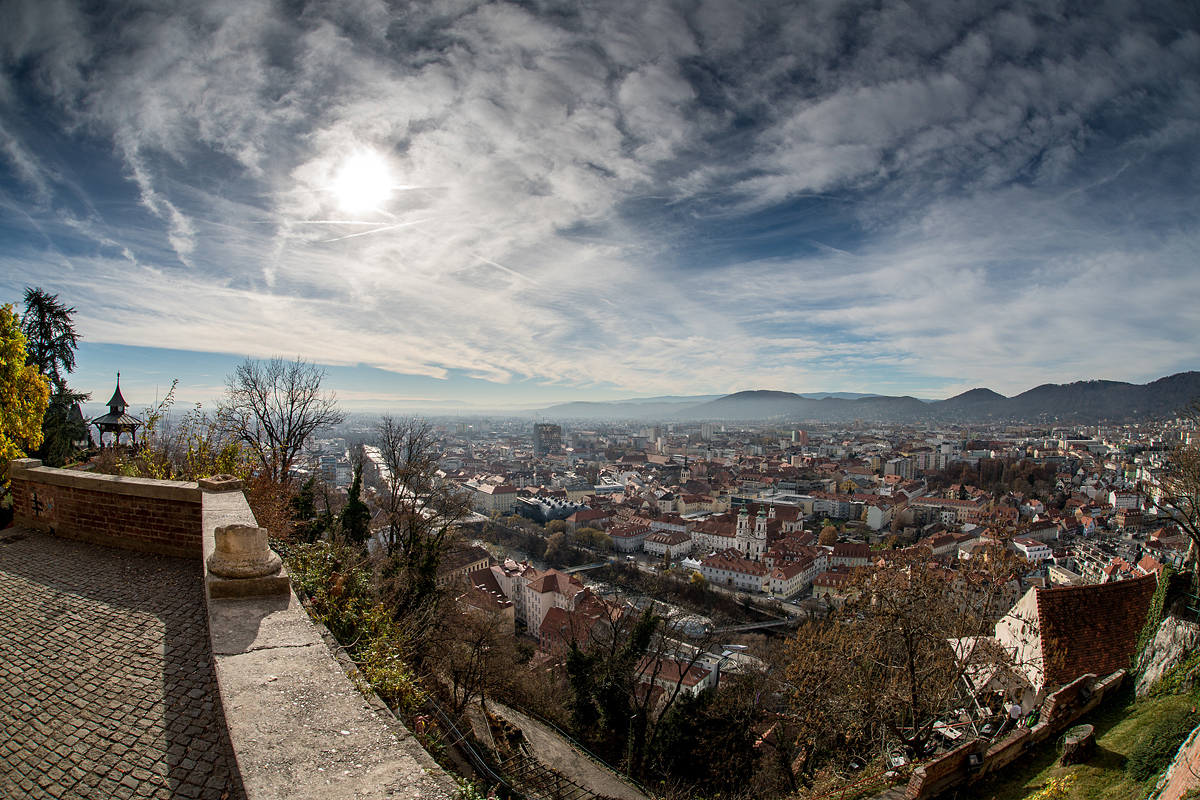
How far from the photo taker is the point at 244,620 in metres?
2.62

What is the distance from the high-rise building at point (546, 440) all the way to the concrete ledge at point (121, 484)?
375 ft

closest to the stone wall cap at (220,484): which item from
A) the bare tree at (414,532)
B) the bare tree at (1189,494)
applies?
the bare tree at (414,532)

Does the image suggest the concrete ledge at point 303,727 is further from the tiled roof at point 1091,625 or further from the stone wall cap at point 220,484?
the tiled roof at point 1091,625

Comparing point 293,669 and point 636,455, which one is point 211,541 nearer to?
point 293,669

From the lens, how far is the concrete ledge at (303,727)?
1.49 metres

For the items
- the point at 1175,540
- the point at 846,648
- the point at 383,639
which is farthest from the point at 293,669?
the point at 1175,540

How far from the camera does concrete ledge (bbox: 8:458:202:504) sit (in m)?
4.53

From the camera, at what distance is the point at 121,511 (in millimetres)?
4699

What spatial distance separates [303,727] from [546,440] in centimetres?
12594

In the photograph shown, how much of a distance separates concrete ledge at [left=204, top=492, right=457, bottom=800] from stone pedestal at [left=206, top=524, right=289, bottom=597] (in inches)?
11.4

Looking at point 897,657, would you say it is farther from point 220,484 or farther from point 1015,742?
point 220,484

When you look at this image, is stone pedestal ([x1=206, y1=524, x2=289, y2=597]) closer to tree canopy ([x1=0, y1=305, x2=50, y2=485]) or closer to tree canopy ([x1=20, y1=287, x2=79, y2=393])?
tree canopy ([x1=0, y1=305, x2=50, y2=485])

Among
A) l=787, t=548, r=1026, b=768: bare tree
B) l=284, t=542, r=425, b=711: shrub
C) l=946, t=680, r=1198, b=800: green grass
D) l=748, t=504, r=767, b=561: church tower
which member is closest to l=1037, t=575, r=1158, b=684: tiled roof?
l=787, t=548, r=1026, b=768: bare tree

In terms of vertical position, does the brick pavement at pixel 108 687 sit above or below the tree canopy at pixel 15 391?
below
